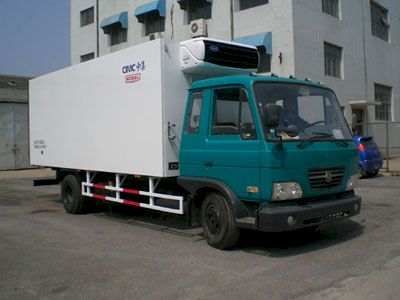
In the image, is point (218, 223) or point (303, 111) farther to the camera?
point (303, 111)

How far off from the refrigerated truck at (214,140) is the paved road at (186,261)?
0.52 m

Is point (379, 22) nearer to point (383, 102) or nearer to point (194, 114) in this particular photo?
point (383, 102)

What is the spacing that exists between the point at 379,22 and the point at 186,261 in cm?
2854

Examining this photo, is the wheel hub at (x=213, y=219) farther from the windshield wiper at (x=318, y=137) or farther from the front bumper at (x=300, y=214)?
the windshield wiper at (x=318, y=137)

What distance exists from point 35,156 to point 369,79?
22.0 m

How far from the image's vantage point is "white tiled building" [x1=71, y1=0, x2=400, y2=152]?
22.1 meters

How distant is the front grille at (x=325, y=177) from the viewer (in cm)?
684

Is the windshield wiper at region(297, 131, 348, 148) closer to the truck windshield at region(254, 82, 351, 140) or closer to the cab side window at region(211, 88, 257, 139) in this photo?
the truck windshield at region(254, 82, 351, 140)

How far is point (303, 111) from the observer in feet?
24.0

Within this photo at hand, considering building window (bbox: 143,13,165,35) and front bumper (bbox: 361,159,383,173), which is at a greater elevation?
building window (bbox: 143,13,165,35)

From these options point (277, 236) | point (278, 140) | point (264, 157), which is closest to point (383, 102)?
point (277, 236)

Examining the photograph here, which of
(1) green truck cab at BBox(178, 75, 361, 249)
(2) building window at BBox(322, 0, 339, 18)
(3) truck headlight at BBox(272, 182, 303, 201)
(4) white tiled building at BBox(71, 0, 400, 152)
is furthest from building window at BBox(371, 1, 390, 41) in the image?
(3) truck headlight at BBox(272, 182, 303, 201)

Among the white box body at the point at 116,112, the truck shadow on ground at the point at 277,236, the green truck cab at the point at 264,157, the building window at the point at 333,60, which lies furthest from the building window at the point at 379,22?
the green truck cab at the point at 264,157

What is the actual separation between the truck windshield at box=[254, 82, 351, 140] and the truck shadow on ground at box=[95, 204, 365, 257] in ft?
5.46
